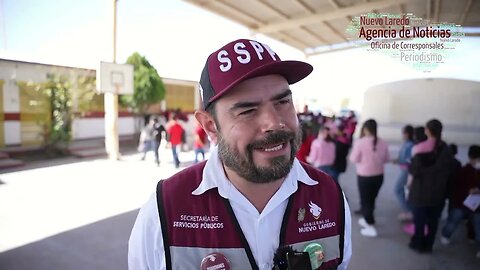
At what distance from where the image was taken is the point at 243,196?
→ 977 mm

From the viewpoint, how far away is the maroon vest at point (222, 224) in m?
0.90

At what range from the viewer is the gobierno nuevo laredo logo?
8.50 ft

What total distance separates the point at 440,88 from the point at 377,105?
3312 millimetres

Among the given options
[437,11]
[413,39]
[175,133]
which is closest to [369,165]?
[413,39]

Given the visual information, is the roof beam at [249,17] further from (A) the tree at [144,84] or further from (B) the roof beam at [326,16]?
(A) the tree at [144,84]

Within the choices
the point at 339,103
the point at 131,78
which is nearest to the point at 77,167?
the point at 131,78

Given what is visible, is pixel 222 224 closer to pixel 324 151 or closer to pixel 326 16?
pixel 324 151

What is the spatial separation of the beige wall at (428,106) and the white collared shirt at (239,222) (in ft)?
36.5

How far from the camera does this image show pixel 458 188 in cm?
311

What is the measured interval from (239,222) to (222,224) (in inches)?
2.3

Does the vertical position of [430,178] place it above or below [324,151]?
below

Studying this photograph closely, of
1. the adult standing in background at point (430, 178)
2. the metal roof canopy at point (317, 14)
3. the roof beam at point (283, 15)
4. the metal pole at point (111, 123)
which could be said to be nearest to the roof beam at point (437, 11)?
the metal roof canopy at point (317, 14)

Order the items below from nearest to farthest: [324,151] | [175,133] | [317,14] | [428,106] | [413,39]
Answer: [413,39]
[324,151]
[317,14]
[175,133]
[428,106]

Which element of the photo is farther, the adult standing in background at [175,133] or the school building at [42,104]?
the adult standing in background at [175,133]
